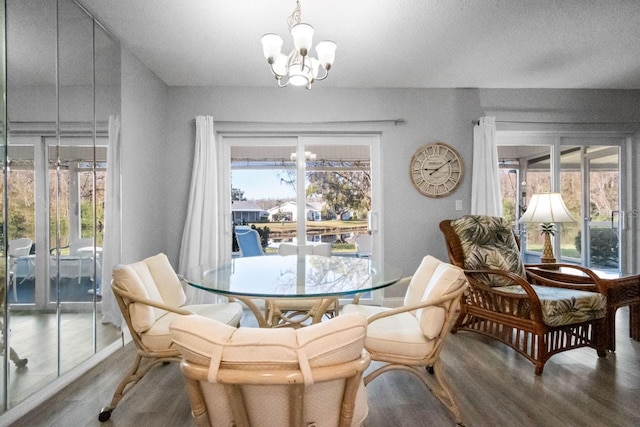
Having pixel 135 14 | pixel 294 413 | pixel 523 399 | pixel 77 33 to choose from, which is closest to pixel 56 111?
pixel 77 33

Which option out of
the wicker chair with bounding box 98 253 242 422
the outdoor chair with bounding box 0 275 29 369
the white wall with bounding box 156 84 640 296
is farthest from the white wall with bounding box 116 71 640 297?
the wicker chair with bounding box 98 253 242 422

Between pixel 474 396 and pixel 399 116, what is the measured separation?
284 cm

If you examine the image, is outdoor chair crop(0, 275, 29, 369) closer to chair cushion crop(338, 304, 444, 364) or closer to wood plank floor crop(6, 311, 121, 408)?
wood plank floor crop(6, 311, 121, 408)

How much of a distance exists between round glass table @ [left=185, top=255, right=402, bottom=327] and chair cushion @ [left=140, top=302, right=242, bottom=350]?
0.15 m

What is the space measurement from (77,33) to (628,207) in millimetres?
5600

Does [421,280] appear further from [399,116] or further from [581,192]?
[581,192]

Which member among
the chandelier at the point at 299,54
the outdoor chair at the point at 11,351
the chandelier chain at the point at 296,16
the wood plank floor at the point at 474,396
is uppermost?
the chandelier chain at the point at 296,16

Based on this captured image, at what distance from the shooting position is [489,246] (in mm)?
2930

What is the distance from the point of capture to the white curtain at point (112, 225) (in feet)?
8.05

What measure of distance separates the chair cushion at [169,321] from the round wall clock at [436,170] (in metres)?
2.48

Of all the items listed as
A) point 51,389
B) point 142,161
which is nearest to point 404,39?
point 142,161

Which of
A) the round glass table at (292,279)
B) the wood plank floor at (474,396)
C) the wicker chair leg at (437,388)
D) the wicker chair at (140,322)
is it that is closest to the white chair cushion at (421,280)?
the round glass table at (292,279)

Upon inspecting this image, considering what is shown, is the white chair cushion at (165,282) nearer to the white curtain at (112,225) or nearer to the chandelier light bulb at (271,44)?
the white curtain at (112,225)

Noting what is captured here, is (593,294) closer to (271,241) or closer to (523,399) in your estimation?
(523,399)
